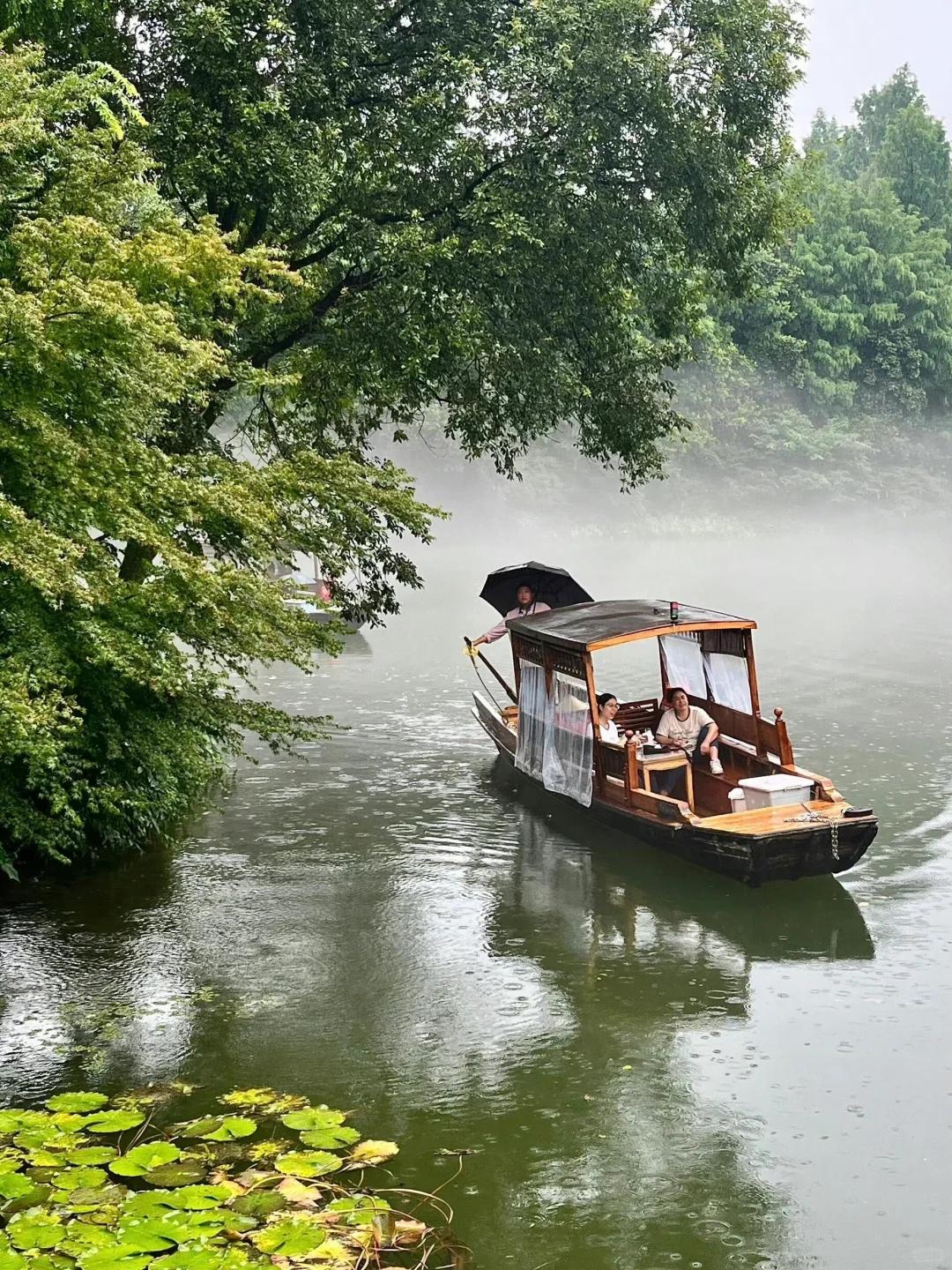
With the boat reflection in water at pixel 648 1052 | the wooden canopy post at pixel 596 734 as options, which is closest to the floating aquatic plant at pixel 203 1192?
the boat reflection in water at pixel 648 1052

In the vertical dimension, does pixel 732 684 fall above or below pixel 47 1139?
above

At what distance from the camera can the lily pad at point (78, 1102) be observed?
701 cm

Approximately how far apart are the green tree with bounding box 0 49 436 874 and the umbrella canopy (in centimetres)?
506

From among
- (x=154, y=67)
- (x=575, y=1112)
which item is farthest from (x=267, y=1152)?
(x=154, y=67)

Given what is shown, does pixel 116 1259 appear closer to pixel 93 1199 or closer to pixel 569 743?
pixel 93 1199

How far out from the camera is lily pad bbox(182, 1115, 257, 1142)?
271 inches

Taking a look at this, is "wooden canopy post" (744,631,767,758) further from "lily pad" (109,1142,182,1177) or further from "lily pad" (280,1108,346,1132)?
"lily pad" (109,1142,182,1177)

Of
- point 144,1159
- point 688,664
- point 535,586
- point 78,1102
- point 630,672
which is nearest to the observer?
point 144,1159

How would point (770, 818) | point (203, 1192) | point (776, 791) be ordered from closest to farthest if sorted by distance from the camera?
point (203, 1192) → point (770, 818) → point (776, 791)

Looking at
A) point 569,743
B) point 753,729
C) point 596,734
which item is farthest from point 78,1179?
point 753,729

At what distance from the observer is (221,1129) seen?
692cm

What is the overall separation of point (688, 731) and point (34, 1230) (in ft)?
30.7

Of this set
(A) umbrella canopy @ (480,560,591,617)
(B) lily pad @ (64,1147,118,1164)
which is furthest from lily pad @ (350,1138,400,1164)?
(A) umbrella canopy @ (480,560,591,617)

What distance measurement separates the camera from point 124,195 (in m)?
Result: 10.2
